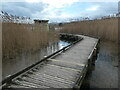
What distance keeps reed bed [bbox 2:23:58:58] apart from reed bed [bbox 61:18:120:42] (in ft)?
20.4

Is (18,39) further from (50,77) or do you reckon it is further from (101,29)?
(101,29)

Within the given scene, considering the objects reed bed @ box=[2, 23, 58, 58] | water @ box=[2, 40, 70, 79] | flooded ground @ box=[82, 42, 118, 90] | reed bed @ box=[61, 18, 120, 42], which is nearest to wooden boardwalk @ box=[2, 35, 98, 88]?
flooded ground @ box=[82, 42, 118, 90]

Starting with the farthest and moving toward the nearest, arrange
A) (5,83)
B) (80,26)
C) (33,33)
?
(80,26) → (33,33) → (5,83)

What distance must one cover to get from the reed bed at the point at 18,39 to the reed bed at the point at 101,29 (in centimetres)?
620

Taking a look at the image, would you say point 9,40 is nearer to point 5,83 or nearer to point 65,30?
point 5,83

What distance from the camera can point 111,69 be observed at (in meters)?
7.39

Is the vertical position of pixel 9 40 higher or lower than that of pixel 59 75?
higher

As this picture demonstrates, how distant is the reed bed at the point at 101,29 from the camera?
1450 cm

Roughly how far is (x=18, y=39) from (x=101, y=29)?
33.6ft

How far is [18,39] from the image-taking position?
9805 millimetres

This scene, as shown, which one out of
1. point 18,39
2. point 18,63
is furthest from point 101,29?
point 18,63

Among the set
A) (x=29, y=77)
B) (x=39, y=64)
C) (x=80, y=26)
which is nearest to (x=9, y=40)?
(x=39, y=64)

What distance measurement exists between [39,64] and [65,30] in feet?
78.8

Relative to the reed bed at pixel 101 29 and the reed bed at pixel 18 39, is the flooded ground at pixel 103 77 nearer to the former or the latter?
the reed bed at pixel 18 39
